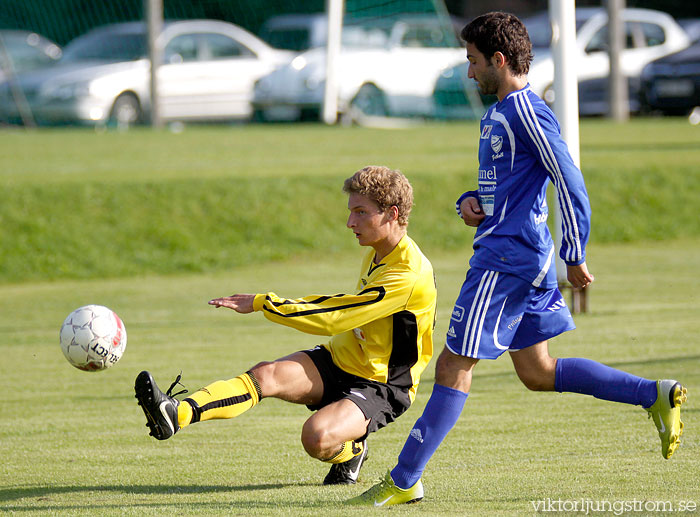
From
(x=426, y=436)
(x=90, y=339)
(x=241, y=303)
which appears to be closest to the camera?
(x=426, y=436)

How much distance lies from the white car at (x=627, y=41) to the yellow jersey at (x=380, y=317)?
63.9ft

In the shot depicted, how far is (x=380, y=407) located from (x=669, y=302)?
240 inches

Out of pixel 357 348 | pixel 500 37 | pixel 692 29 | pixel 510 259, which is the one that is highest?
pixel 692 29

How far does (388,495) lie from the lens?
15.1 ft

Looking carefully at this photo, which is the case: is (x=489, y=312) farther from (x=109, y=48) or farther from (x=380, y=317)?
(x=109, y=48)

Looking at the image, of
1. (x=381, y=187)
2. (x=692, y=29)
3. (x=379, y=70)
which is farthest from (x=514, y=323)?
(x=692, y=29)

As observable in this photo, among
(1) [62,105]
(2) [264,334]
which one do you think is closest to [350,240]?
(2) [264,334]

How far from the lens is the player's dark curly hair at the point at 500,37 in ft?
15.4

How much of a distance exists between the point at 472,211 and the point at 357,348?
796mm

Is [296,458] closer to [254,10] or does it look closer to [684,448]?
[684,448]

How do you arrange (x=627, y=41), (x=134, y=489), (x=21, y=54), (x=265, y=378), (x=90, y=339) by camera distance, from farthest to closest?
1. (x=627, y=41)
2. (x=21, y=54)
3. (x=90, y=339)
4. (x=134, y=489)
5. (x=265, y=378)

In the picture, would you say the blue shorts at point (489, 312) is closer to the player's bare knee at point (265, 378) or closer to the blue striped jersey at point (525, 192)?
the blue striped jersey at point (525, 192)

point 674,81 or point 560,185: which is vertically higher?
Result: point 674,81

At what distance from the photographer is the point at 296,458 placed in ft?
18.3
